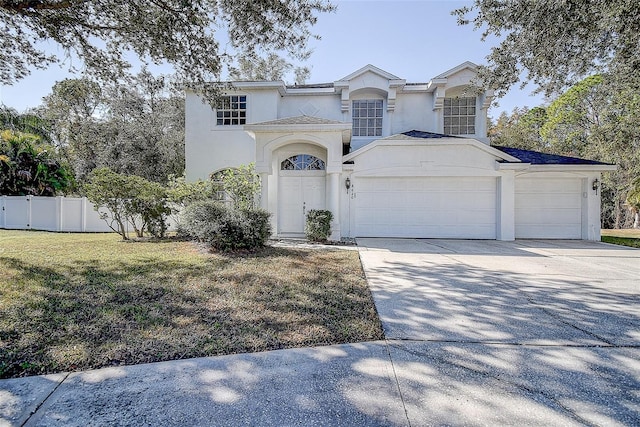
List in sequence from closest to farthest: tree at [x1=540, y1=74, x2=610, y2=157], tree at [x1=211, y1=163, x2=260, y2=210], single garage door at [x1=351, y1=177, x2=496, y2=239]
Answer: tree at [x1=211, y1=163, x2=260, y2=210], single garage door at [x1=351, y1=177, x2=496, y2=239], tree at [x1=540, y1=74, x2=610, y2=157]

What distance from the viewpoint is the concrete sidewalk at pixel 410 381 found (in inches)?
85.8

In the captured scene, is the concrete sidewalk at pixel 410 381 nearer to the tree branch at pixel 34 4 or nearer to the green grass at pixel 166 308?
the green grass at pixel 166 308

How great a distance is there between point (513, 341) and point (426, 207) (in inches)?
340

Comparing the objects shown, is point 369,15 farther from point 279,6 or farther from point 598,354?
point 598,354

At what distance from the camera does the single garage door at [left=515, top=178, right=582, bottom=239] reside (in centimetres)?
1159

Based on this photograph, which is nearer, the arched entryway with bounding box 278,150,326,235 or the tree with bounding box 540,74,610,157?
the arched entryway with bounding box 278,150,326,235

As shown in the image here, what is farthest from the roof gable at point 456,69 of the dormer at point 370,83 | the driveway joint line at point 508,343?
the driveway joint line at point 508,343

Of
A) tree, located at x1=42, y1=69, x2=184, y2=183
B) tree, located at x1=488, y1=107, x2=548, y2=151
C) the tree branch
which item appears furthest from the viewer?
tree, located at x1=488, y1=107, x2=548, y2=151

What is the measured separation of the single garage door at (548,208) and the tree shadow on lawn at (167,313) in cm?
902

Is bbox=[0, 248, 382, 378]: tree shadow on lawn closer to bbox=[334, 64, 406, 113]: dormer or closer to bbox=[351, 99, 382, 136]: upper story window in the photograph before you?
bbox=[351, 99, 382, 136]: upper story window

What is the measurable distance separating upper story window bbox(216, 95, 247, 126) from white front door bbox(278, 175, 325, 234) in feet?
14.1

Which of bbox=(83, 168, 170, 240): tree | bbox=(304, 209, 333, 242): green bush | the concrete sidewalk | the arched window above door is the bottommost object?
the concrete sidewalk

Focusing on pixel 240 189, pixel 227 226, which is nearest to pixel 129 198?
pixel 240 189

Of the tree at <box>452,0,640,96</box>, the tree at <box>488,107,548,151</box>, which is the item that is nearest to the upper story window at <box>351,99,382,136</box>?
the tree at <box>452,0,640,96</box>
